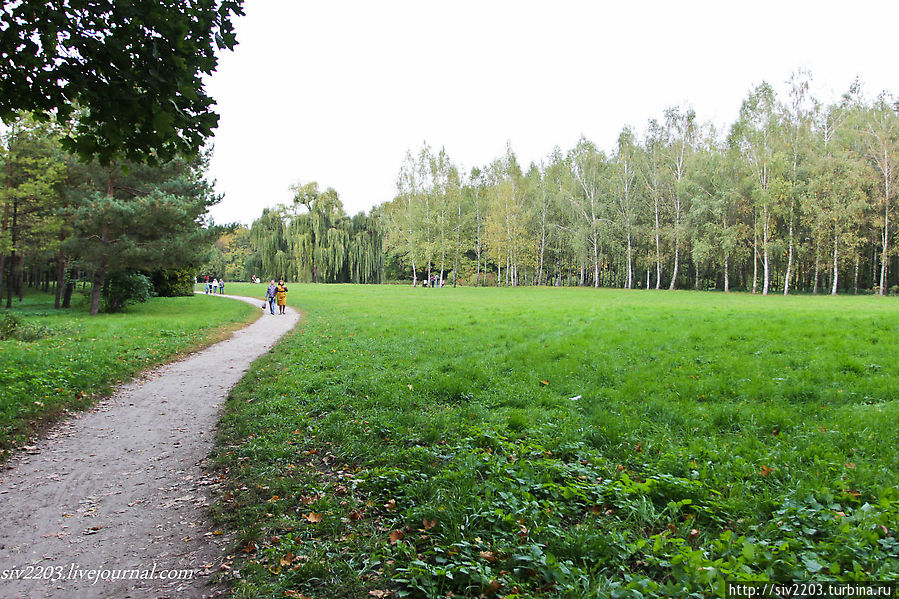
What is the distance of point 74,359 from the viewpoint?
360 inches

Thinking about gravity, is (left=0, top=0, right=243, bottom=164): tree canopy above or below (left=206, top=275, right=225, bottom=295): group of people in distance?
above

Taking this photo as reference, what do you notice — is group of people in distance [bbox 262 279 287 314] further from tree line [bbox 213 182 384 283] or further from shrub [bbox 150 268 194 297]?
tree line [bbox 213 182 384 283]

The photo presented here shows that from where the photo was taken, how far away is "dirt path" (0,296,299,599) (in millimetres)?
3125

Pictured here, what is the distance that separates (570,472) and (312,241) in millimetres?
50256

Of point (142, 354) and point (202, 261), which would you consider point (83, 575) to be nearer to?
point (142, 354)

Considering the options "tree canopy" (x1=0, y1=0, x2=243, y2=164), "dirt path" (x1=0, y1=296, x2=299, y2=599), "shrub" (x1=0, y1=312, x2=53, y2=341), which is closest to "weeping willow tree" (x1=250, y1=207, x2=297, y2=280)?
"shrub" (x1=0, y1=312, x2=53, y2=341)

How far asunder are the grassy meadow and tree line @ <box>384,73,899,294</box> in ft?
118

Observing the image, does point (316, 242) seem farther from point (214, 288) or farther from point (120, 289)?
point (120, 289)

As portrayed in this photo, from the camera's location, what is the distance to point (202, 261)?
2342 cm

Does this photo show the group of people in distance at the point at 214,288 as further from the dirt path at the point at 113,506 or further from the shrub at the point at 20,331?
the dirt path at the point at 113,506

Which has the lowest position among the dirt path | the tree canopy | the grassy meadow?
the dirt path

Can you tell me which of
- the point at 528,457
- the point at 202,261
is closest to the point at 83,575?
the point at 528,457

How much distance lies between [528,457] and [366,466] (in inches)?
70.4

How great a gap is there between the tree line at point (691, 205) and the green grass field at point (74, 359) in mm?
37142
